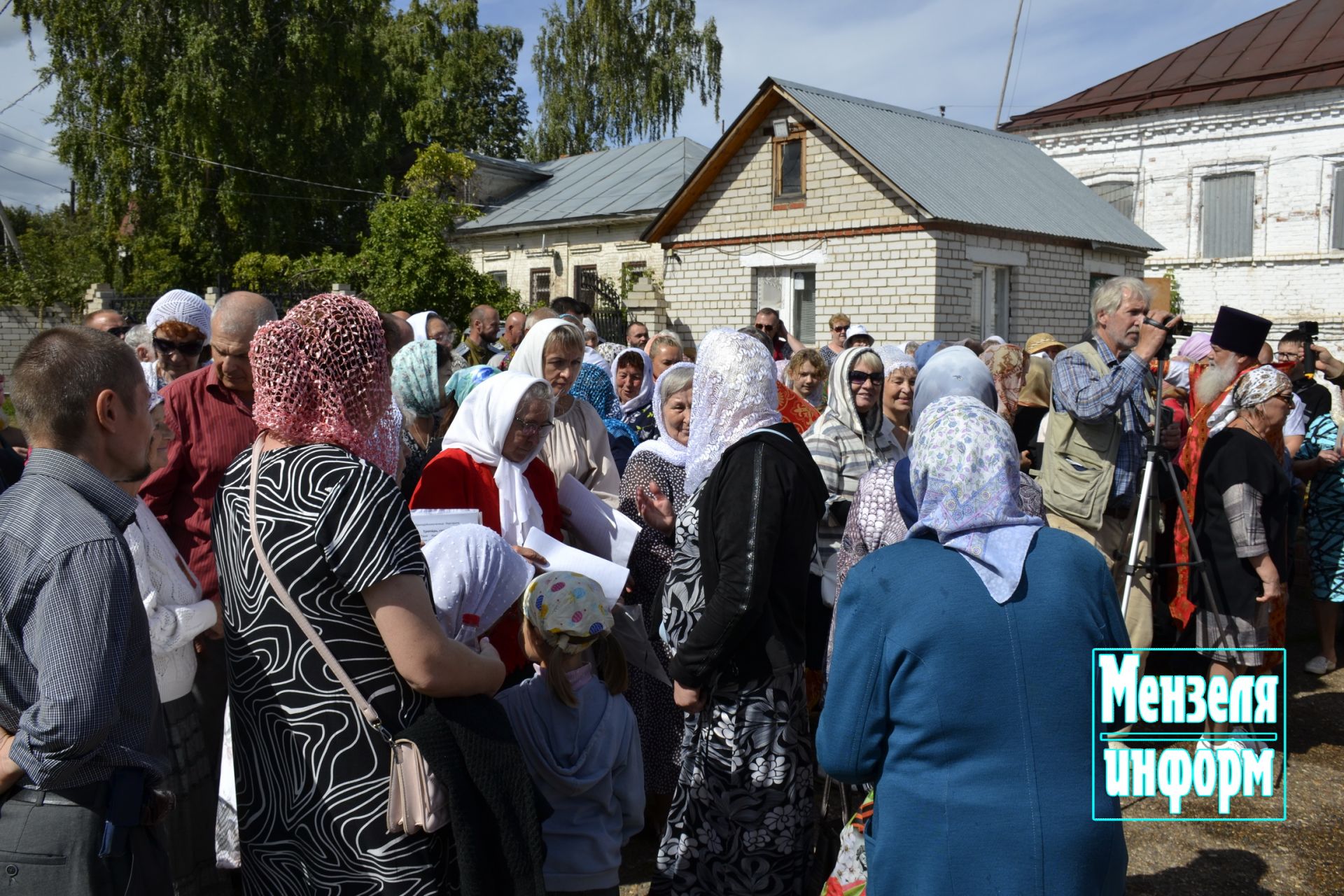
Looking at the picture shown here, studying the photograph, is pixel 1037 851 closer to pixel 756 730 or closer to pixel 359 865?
pixel 756 730

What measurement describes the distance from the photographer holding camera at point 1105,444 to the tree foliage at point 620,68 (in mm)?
31609

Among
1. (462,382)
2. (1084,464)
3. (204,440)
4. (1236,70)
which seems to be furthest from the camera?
(1236,70)

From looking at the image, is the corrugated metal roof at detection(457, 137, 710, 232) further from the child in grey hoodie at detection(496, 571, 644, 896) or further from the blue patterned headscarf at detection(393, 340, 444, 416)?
the child in grey hoodie at detection(496, 571, 644, 896)

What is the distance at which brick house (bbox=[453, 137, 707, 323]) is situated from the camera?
23.2 meters

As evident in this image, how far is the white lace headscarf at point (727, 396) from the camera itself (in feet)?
10.0

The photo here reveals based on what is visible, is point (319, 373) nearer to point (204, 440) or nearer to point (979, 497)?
point (979, 497)

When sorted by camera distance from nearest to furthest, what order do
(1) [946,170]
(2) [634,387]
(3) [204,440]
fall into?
Answer: (3) [204,440] → (2) [634,387] → (1) [946,170]

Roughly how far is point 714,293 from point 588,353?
500 inches

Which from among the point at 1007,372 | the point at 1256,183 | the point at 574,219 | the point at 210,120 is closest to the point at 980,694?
the point at 1007,372

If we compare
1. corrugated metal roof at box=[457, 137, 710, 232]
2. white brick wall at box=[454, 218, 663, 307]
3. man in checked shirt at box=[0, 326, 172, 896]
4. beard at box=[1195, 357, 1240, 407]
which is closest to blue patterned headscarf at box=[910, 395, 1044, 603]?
man in checked shirt at box=[0, 326, 172, 896]

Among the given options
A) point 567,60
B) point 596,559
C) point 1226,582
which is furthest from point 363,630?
point 567,60

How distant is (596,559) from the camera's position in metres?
3.15

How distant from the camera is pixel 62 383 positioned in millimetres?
1966

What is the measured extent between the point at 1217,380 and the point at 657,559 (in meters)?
3.99
